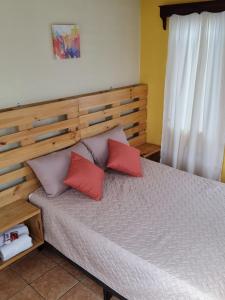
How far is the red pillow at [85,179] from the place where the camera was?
2.33m

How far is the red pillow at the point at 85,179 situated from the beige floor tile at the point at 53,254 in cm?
58

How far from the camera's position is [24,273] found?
2299 mm

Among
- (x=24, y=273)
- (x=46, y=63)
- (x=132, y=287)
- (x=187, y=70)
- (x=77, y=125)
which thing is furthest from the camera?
(x=187, y=70)

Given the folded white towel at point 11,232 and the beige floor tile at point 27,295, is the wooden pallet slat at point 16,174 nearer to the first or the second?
the folded white towel at point 11,232

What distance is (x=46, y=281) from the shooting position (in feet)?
7.24

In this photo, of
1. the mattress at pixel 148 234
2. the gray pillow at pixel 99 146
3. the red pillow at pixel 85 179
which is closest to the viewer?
the mattress at pixel 148 234

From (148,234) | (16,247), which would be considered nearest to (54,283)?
(16,247)

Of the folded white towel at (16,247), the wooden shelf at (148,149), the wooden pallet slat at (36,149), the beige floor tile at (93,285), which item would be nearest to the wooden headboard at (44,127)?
the wooden pallet slat at (36,149)

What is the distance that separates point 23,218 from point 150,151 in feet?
5.85

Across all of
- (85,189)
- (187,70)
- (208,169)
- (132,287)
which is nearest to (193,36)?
(187,70)

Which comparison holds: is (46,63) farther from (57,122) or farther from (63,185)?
(63,185)

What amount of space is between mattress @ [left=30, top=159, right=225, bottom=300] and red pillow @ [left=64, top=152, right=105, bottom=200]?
0.08 metres

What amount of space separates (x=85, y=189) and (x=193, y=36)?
1.88m

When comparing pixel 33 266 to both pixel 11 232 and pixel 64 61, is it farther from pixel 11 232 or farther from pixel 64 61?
pixel 64 61
